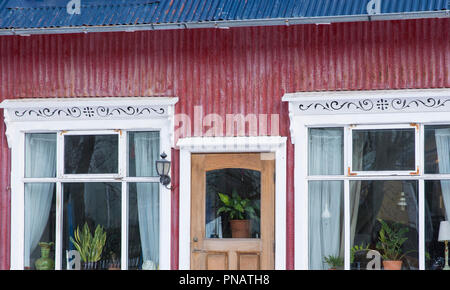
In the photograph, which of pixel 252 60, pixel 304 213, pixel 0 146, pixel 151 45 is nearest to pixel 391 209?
pixel 304 213

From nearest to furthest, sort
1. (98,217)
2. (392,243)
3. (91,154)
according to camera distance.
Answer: (392,243)
(98,217)
(91,154)

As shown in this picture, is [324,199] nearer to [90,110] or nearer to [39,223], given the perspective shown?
[90,110]

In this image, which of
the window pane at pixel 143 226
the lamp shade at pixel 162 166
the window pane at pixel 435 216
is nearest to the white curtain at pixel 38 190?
the window pane at pixel 143 226

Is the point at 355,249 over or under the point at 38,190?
Result: under

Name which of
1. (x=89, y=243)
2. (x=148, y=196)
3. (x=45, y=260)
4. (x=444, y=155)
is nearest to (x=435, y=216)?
(x=444, y=155)

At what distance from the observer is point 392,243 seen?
10938 millimetres

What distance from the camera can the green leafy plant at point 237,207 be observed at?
11375mm

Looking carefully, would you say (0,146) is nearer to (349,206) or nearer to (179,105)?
(179,105)

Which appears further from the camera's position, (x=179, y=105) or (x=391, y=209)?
(x=179, y=105)

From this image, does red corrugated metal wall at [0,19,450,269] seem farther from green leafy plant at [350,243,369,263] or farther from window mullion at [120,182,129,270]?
green leafy plant at [350,243,369,263]

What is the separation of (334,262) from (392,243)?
2.70ft

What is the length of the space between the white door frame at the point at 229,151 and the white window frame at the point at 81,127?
0.71ft

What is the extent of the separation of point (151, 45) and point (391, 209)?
4.11 metres

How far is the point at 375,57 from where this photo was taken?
11234 mm
